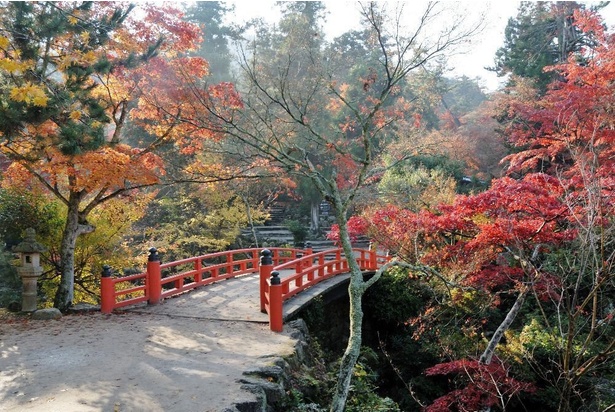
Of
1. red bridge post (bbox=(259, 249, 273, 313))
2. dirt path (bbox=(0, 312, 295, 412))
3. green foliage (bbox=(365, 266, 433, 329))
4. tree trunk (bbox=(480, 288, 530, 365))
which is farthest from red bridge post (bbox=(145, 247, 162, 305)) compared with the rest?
tree trunk (bbox=(480, 288, 530, 365))

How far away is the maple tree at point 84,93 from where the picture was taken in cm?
737

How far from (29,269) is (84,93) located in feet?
12.4

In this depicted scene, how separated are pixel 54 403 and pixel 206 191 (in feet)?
42.4

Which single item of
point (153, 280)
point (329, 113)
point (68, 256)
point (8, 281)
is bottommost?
point (8, 281)

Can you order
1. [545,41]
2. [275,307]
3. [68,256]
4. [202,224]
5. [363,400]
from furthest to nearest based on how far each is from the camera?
[545,41]
[202,224]
[68,256]
[275,307]
[363,400]

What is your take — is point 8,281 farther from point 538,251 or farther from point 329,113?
point 329,113

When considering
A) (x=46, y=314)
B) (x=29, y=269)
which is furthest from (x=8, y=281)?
(x=46, y=314)

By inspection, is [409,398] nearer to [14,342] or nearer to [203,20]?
[14,342]

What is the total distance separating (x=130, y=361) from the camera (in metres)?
6.38

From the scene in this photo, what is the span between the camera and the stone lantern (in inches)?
364

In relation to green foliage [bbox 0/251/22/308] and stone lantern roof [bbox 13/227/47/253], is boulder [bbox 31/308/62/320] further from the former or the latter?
green foliage [bbox 0/251/22/308]

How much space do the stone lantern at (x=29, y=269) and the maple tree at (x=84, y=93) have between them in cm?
47

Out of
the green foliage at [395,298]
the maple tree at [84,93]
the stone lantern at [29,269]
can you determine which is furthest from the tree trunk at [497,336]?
the stone lantern at [29,269]

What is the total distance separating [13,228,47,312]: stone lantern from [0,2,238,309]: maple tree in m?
0.47
